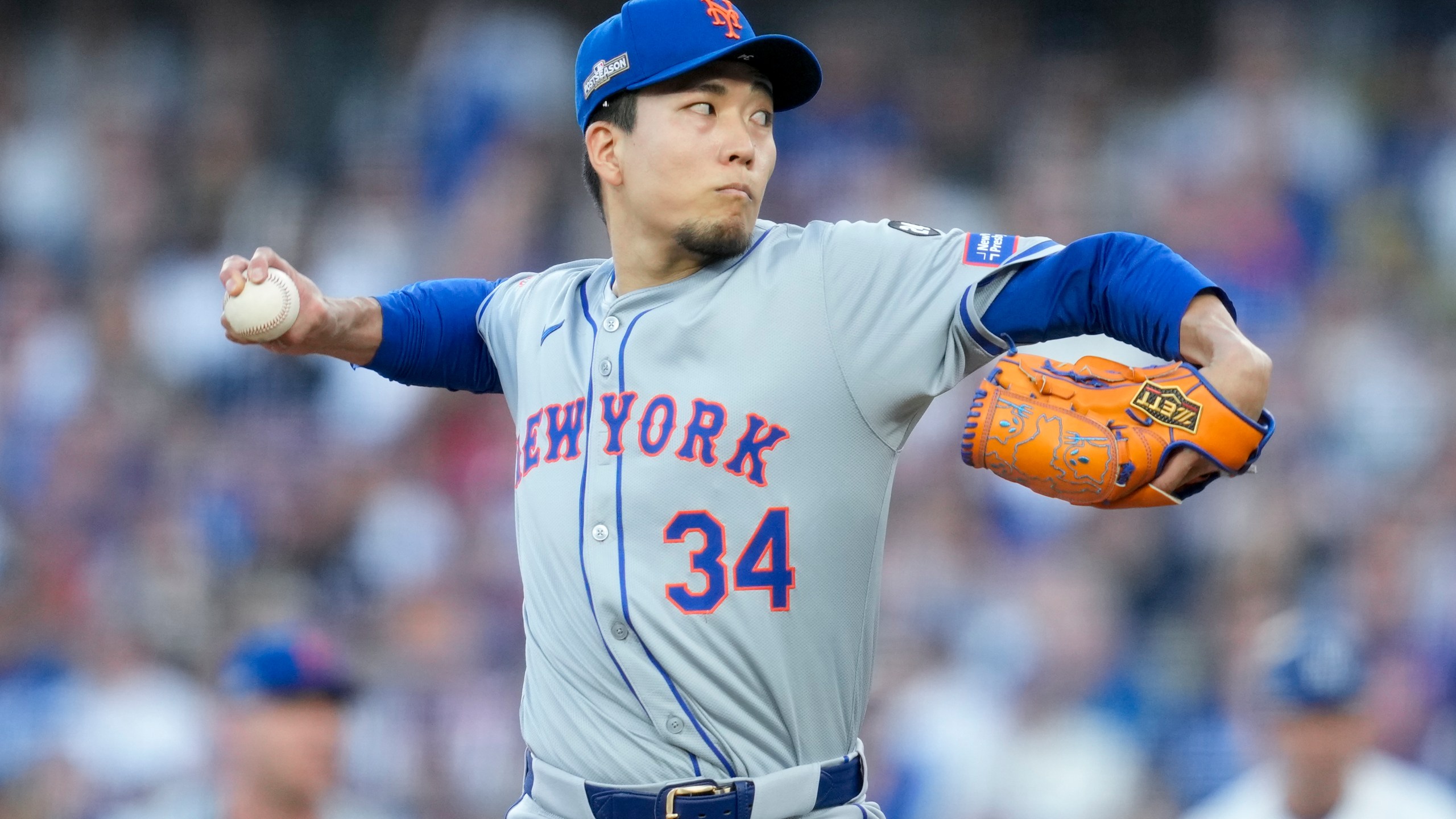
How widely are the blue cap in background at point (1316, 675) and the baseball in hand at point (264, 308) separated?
2934mm

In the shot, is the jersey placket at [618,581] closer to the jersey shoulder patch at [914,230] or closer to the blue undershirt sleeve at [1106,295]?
the jersey shoulder patch at [914,230]

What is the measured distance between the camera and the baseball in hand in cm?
285

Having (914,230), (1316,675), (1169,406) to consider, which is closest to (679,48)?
(914,230)

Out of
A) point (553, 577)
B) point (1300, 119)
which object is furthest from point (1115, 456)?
point (1300, 119)

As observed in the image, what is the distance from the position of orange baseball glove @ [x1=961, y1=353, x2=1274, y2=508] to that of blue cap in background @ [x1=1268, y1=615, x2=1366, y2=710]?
2.20m

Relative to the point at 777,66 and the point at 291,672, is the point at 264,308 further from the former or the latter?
the point at 291,672

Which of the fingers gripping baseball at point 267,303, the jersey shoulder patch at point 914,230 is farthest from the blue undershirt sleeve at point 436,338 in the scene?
the jersey shoulder patch at point 914,230

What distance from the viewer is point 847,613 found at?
2.71 meters

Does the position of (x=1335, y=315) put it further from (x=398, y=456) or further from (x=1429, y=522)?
(x=398, y=456)

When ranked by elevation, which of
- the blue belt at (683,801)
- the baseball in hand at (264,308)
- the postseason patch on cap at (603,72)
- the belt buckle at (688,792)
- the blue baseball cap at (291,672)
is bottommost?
the blue baseball cap at (291,672)

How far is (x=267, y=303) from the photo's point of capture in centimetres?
286

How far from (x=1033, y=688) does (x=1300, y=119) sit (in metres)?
3.33

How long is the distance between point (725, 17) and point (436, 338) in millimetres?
855

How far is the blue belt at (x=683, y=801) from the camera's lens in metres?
2.59
